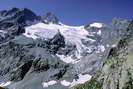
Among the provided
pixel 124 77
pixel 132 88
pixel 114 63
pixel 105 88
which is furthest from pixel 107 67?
pixel 132 88

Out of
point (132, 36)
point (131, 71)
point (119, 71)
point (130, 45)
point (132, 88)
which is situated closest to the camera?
point (132, 88)

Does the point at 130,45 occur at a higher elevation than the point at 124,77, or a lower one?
higher

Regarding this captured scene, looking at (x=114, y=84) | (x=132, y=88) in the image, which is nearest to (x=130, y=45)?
(x=114, y=84)

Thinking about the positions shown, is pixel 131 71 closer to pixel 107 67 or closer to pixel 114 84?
pixel 114 84

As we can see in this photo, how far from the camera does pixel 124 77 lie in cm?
2266

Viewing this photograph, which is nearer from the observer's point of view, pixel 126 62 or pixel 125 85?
pixel 125 85

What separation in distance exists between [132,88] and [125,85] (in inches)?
43.1

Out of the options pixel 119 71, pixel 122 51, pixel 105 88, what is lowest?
pixel 105 88

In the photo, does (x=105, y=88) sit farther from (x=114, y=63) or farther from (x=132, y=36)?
(x=132, y=36)

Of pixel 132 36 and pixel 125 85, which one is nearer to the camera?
pixel 125 85

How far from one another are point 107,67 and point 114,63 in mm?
1897

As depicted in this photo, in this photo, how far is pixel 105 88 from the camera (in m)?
25.2

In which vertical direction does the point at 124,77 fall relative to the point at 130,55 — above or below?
below

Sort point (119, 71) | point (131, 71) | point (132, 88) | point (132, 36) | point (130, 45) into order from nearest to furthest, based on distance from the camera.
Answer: point (132, 88), point (131, 71), point (119, 71), point (130, 45), point (132, 36)
